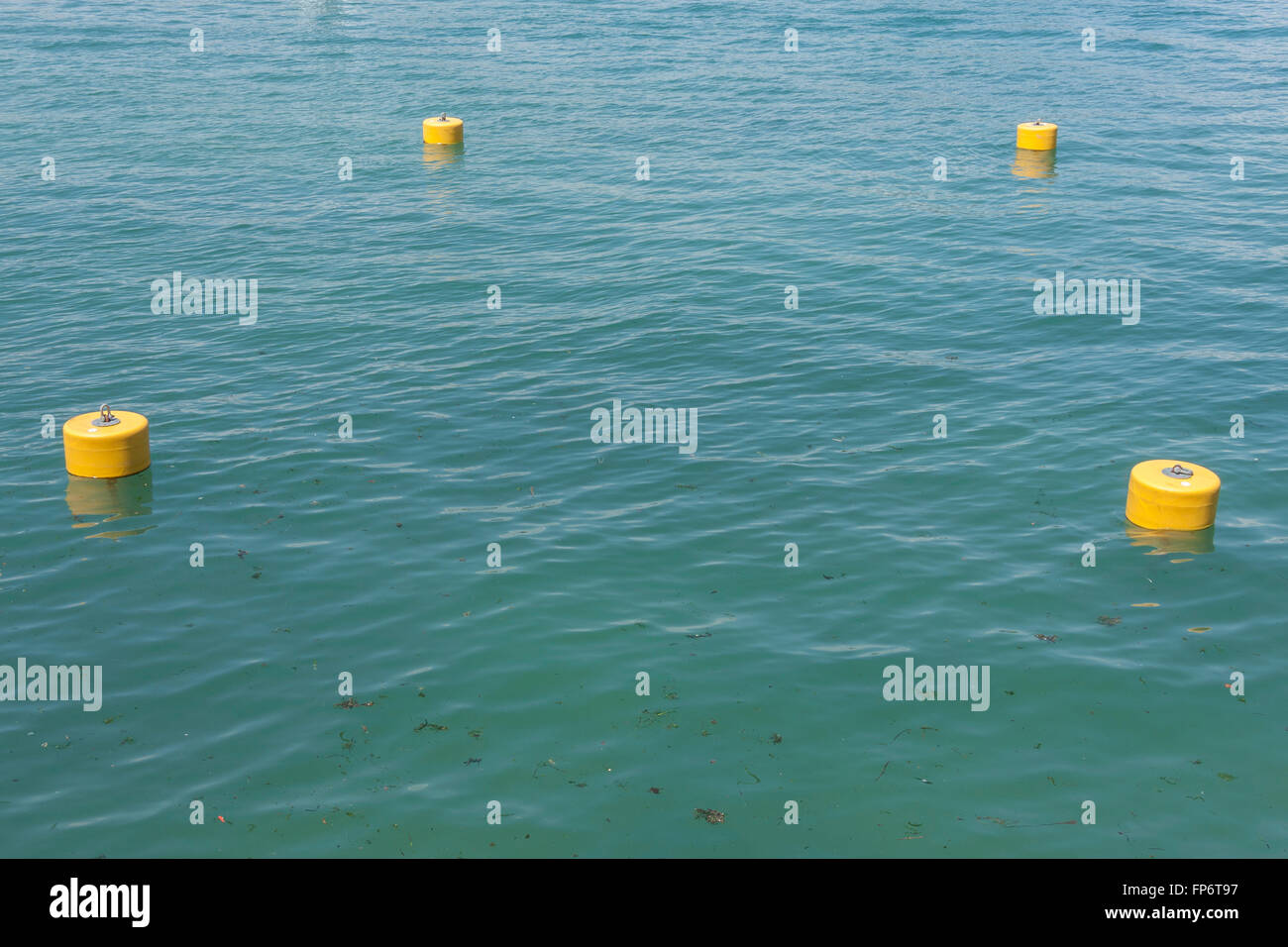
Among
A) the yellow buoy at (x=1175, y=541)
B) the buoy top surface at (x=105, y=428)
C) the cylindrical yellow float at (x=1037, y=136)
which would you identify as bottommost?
the yellow buoy at (x=1175, y=541)

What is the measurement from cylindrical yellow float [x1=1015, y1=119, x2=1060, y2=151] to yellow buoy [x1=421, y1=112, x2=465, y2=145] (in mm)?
13093

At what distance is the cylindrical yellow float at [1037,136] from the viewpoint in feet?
89.7

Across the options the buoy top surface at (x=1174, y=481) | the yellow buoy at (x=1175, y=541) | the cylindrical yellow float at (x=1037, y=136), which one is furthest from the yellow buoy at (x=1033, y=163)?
the yellow buoy at (x=1175, y=541)

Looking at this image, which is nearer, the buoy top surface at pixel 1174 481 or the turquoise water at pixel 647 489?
the turquoise water at pixel 647 489

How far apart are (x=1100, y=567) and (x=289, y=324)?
515 inches

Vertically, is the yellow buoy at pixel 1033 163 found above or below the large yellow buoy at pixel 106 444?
above

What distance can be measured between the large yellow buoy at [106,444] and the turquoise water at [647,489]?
44cm

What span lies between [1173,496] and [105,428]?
472 inches

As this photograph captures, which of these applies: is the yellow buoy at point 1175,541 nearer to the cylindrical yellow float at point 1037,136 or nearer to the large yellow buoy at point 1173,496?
the large yellow buoy at point 1173,496

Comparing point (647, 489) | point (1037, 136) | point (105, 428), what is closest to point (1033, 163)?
point (1037, 136)

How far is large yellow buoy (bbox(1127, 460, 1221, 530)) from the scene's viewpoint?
41.9 feet

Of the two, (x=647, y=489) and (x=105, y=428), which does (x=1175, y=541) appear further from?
(x=105, y=428)
